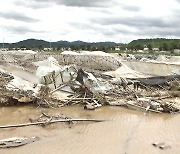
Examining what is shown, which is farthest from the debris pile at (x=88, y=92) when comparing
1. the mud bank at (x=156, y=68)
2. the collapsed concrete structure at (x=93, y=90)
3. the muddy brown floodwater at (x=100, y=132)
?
the mud bank at (x=156, y=68)

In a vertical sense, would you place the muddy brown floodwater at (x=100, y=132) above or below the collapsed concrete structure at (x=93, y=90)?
below

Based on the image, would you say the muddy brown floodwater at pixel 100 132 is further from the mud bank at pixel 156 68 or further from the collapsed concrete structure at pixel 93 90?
the mud bank at pixel 156 68

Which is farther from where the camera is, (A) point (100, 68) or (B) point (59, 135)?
(A) point (100, 68)

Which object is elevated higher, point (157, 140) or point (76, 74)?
point (76, 74)

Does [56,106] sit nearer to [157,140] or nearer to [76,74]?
[76,74]

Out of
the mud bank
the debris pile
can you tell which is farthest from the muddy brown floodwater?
the mud bank

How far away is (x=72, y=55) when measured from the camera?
38062 mm

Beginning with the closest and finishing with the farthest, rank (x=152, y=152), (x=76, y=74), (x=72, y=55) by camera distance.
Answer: (x=152, y=152) → (x=76, y=74) → (x=72, y=55)

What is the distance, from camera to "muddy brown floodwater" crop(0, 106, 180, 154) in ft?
30.9

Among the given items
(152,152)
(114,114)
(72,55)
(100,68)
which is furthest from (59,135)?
(72,55)

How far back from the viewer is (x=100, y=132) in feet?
36.0

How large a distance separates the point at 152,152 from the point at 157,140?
1.17 metres

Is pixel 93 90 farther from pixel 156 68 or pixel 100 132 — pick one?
pixel 156 68

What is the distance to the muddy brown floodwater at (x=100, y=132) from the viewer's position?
9.42m
